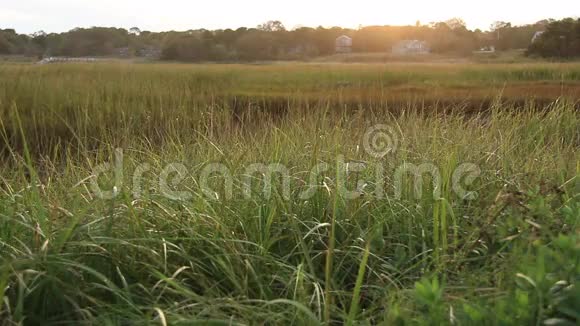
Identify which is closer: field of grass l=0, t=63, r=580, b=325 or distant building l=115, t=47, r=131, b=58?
field of grass l=0, t=63, r=580, b=325

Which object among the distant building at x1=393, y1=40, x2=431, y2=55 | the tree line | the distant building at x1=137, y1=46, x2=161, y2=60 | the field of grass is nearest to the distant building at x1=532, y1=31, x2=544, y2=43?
the tree line

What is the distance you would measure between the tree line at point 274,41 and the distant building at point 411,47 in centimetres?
16

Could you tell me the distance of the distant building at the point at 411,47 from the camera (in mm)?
12891

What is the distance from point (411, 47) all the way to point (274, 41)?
3.02m

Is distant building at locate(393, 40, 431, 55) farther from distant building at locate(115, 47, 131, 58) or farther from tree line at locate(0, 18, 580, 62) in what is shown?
distant building at locate(115, 47, 131, 58)

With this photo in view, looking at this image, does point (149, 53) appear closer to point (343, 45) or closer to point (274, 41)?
point (274, 41)

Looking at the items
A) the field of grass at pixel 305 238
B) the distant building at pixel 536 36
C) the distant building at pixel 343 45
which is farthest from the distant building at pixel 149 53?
the field of grass at pixel 305 238

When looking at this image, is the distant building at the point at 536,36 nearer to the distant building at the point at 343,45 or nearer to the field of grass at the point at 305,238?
the distant building at the point at 343,45

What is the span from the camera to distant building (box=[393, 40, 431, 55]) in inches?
508

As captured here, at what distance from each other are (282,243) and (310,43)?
12023 millimetres

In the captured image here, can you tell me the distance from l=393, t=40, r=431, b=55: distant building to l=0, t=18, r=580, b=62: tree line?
16 centimetres

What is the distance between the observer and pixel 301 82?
9.43m

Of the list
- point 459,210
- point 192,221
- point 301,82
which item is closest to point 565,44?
point 301,82

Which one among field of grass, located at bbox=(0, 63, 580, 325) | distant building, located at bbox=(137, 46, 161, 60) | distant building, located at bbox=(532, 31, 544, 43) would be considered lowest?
field of grass, located at bbox=(0, 63, 580, 325)
